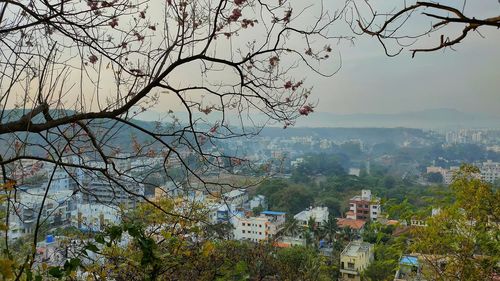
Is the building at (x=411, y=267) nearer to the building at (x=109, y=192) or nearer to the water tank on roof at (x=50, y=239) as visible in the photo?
the building at (x=109, y=192)

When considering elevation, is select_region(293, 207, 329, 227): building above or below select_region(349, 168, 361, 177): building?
below

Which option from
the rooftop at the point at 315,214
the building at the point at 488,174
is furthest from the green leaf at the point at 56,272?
the rooftop at the point at 315,214

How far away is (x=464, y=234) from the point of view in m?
2.12

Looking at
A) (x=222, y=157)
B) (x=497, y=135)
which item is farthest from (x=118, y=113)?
(x=497, y=135)

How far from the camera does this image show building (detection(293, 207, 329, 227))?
30.4ft

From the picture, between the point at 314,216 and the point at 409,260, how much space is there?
7.22m

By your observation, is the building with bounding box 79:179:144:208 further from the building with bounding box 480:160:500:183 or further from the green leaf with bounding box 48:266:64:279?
the building with bounding box 480:160:500:183

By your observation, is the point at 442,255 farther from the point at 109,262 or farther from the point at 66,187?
the point at 66,187

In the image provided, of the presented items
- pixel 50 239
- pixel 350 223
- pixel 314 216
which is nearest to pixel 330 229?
pixel 314 216

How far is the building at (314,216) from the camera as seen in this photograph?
9273mm

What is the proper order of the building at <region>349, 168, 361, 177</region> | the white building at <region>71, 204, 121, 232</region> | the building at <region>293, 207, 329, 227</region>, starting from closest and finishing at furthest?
the white building at <region>71, 204, 121, 232</region> → the building at <region>293, 207, 329, 227</region> → the building at <region>349, 168, 361, 177</region>

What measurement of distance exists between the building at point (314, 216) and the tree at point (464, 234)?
684 centimetres

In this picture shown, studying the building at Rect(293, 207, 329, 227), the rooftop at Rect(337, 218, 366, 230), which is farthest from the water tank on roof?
the rooftop at Rect(337, 218, 366, 230)

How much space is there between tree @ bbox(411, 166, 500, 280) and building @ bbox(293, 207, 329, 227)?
22.4 ft
